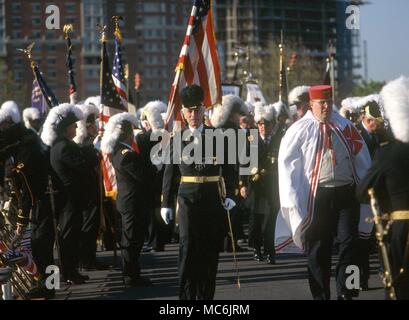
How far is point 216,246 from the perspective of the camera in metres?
10.2

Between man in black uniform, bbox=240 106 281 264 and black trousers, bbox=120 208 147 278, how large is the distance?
76.0 inches

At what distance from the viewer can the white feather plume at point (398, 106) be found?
26.6ft

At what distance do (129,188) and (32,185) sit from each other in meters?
1.75

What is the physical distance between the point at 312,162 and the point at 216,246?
3.93 ft

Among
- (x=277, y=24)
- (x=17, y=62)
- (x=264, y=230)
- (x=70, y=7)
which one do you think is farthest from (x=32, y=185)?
(x=277, y=24)

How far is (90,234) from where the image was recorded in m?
14.9

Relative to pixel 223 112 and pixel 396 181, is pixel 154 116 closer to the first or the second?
pixel 223 112

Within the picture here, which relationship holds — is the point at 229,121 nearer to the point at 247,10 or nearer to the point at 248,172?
the point at 248,172

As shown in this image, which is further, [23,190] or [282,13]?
[282,13]

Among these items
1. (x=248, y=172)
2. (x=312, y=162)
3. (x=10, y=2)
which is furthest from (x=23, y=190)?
(x=10, y=2)

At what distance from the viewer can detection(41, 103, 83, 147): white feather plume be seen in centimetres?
1285

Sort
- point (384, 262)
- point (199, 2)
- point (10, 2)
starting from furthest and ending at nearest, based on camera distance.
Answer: point (10, 2) < point (199, 2) < point (384, 262)
